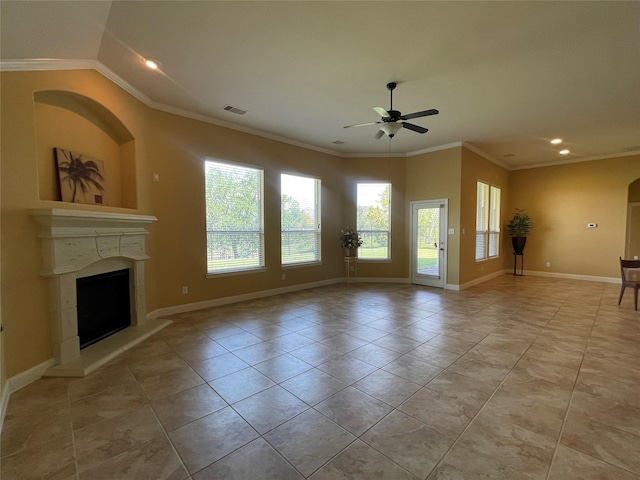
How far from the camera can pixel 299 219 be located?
20.7 feet

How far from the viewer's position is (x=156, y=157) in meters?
4.29

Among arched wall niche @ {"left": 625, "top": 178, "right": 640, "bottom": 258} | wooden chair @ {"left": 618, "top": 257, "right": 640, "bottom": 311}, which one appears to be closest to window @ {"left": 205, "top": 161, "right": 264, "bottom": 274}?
wooden chair @ {"left": 618, "top": 257, "right": 640, "bottom": 311}

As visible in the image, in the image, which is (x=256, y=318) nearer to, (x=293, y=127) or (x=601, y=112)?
(x=293, y=127)

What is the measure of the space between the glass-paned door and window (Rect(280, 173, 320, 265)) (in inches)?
95.6

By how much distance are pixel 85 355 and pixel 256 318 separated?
2.04 m

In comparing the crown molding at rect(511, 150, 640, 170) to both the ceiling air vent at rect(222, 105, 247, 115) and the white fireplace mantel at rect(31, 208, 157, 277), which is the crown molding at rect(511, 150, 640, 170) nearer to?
the ceiling air vent at rect(222, 105, 247, 115)

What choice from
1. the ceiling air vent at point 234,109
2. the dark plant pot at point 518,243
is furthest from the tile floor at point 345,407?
the dark plant pot at point 518,243

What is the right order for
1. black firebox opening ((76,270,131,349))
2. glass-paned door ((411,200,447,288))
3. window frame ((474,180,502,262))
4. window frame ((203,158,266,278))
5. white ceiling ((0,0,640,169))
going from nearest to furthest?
white ceiling ((0,0,640,169)), black firebox opening ((76,270,131,349)), window frame ((203,158,266,278)), glass-paned door ((411,200,447,288)), window frame ((474,180,502,262))

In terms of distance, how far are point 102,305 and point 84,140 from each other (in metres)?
2.02

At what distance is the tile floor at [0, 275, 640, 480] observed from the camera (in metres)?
1.65

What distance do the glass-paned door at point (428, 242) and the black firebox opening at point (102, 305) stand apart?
19.4 ft

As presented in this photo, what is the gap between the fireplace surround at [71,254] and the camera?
2693mm

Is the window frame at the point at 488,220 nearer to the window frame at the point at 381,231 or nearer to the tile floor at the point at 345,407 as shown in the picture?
the window frame at the point at 381,231

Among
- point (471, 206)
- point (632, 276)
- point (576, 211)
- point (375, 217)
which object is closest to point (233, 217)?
point (375, 217)
